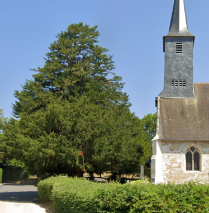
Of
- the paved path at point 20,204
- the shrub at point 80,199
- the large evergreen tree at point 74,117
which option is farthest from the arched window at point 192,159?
the shrub at point 80,199

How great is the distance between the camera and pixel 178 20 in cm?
2488

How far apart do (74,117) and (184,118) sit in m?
7.84

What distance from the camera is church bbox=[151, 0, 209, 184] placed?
20812mm

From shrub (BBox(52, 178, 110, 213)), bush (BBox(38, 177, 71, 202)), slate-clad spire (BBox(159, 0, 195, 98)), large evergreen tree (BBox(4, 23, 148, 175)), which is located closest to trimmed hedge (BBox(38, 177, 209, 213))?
shrub (BBox(52, 178, 110, 213))

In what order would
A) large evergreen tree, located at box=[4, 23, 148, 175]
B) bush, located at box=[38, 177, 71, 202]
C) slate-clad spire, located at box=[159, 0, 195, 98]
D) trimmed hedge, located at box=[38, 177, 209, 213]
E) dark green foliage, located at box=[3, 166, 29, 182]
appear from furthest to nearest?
dark green foliage, located at box=[3, 166, 29, 182] → slate-clad spire, located at box=[159, 0, 195, 98] → large evergreen tree, located at box=[4, 23, 148, 175] → bush, located at box=[38, 177, 71, 202] → trimmed hedge, located at box=[38, 177, 209, 213]

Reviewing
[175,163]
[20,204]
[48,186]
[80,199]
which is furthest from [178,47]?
[80,199]

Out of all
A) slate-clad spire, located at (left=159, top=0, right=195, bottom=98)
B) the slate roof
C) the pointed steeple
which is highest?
the pointed steeple

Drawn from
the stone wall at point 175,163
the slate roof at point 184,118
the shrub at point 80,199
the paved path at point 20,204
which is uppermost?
the slate roof at point 184,118

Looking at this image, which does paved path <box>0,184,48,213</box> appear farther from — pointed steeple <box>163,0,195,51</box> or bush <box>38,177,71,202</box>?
pointed steeple <box>163,0,195,51</box>

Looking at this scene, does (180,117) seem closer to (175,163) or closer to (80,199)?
(175,163)

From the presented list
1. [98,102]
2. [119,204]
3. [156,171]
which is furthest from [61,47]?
[119,204]

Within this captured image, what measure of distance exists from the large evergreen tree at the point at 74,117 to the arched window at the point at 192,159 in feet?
12.6

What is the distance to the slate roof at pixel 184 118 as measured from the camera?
21.1m

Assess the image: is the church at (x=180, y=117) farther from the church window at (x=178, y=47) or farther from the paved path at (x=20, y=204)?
the paved path at (x=20, y=204)
